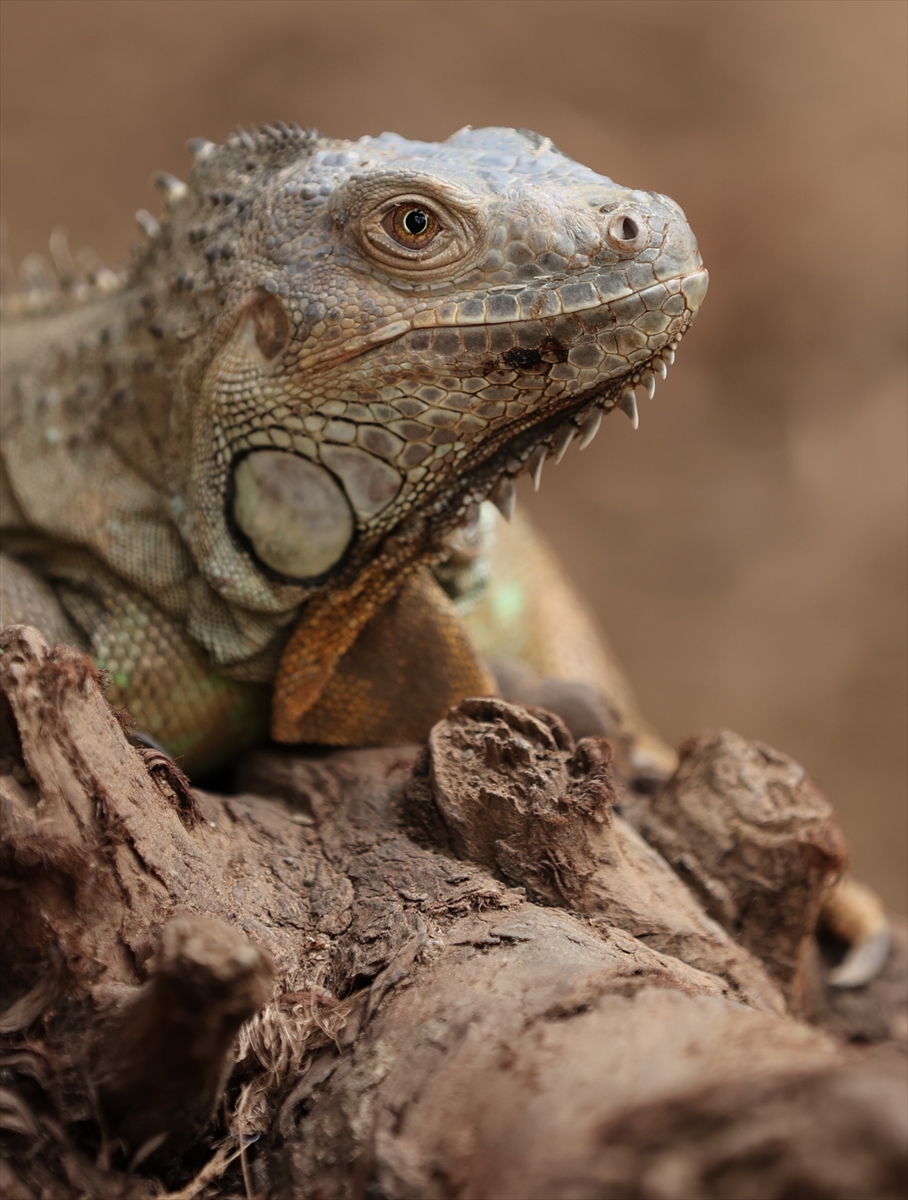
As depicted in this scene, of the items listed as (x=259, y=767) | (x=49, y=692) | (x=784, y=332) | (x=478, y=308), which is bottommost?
(x=49, y=692)

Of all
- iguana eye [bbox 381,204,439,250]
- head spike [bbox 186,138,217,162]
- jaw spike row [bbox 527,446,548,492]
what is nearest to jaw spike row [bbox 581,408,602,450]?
jaw spike row [bbox 527,446,548,492]

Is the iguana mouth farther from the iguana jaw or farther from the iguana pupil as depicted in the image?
the iguana pupil

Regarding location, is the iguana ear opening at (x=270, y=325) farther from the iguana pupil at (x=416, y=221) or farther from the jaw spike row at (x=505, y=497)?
the jaw spike row at (x=505, y=497)

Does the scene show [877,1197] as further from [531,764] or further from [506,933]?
[531,764]

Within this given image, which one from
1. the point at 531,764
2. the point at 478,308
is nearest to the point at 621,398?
the point at 478,308

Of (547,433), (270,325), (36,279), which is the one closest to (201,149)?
(270,325)

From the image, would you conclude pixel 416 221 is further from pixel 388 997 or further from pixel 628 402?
pixel 388 997

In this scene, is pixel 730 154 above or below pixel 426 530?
above
